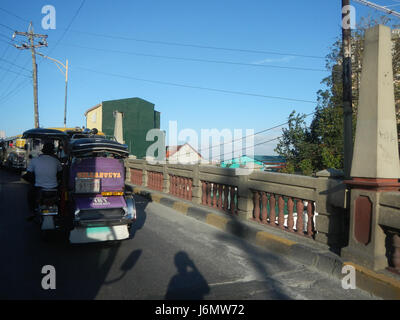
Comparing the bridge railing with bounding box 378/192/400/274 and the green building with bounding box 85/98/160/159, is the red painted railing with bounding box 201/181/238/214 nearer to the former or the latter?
the bridge railing with bounding box 378/192/400/274

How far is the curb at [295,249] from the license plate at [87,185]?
3.19 meters

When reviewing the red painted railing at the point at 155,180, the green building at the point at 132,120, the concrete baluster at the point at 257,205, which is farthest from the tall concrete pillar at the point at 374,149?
the green building at the point at 132,120

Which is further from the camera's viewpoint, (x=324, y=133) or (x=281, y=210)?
(x=324, y=133)

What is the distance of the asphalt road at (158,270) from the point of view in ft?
13.7

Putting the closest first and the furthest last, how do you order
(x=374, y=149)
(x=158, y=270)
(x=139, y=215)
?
(x=374, y=149)
(x=158, y=270)
(x=139, y=215)

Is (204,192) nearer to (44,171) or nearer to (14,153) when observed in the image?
(44,171)

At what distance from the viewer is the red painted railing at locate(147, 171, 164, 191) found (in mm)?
13000

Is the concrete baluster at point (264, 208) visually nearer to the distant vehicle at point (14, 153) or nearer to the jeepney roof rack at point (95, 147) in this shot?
the jeepney roof rack at point (95, 147)

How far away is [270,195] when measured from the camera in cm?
697

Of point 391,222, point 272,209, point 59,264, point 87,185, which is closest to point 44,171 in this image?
point 87,185

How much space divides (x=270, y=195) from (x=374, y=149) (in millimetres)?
2806
